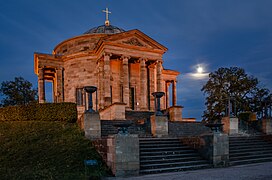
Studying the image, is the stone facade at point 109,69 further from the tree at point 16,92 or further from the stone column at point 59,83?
the tree at point 16,92

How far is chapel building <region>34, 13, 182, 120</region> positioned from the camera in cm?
2642

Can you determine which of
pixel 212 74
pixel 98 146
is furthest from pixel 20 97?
pixel 98 146

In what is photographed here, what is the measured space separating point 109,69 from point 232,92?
20342 millimetres

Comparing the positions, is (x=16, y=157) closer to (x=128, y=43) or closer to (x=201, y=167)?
(x=201, y=167)

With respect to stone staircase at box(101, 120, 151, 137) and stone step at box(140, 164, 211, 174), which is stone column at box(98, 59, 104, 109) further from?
stone step at box(140, 164, 211, 174)

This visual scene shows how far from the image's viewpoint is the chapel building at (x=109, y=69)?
26422 millimetres

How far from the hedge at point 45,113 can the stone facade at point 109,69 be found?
7.66 meters

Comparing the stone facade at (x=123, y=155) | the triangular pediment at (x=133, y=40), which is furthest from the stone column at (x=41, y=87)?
the stone facade at (x=123, y=155)

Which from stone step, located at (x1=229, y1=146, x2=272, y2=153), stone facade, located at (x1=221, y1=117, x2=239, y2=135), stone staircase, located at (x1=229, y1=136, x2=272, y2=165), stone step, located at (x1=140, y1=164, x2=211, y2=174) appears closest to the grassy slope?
stone step, located at (x1=140, y1=164, x2=211, y2=174)

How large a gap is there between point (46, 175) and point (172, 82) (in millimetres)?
29186

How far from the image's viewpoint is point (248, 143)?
50.5 feet

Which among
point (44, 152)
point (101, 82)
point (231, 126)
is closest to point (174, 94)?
point (101, 82)

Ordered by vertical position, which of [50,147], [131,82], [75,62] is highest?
[75,62]

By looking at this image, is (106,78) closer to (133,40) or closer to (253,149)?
(133,40)
